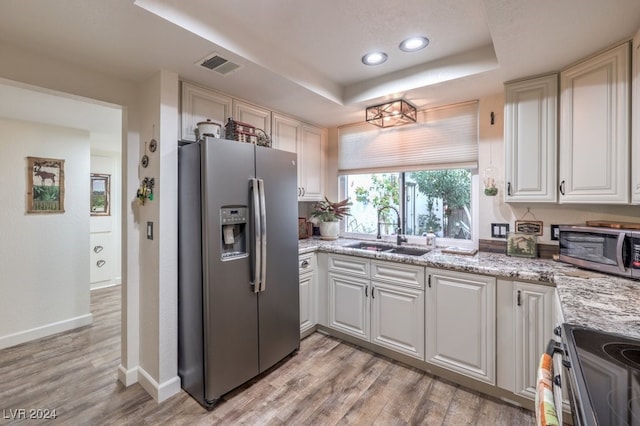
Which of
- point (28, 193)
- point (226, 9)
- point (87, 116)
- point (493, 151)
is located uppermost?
point (226, 9)

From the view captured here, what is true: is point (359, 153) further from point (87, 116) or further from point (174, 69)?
point (87, 116)

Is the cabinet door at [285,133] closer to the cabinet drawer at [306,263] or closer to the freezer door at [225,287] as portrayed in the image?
the freezer door at [225,287]

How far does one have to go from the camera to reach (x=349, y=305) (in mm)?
2688

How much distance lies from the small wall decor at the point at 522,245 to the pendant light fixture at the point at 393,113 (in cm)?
135

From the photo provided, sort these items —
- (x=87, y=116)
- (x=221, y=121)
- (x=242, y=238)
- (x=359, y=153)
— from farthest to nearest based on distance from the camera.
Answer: (x=359, y=153) < (x=87, y=116) < (x=221, y=121) < (x=242, y=238)

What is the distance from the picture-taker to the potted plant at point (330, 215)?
3277 mm

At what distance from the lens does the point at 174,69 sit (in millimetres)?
1970

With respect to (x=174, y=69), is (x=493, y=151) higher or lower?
lower

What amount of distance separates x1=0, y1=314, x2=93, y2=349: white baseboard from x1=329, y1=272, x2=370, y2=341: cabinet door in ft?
9.18

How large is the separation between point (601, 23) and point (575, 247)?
1.26m

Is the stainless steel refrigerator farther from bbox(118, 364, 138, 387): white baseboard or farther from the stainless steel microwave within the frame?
the stainless steel microwave

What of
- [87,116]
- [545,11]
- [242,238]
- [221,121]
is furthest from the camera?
[87,116]

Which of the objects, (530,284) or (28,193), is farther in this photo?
(28,193)

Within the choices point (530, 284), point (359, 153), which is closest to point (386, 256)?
point (530, 284)
